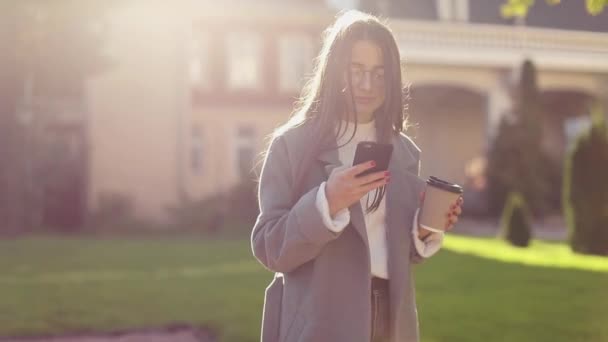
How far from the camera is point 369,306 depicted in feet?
8.49

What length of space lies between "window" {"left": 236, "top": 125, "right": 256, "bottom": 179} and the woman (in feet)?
66.3

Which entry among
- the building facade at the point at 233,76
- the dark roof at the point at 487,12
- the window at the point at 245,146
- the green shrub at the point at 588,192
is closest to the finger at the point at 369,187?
the green shrub at the point at 588,192

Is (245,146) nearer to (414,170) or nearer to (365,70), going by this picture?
(414,170)

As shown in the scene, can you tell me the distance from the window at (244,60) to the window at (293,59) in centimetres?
71

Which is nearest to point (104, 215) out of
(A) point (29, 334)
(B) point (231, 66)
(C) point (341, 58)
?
(B) point (231, 66)

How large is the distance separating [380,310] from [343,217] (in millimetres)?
416

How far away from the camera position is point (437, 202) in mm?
2645

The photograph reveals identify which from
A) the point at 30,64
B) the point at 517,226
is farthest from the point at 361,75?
the point at 30,64

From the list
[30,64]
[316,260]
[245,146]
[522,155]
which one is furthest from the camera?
[245,146]

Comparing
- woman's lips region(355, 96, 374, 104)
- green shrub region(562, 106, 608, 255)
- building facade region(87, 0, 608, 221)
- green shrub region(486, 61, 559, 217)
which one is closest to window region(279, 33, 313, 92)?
building facade region(87, 0, 608, 221)

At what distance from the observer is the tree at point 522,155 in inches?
893

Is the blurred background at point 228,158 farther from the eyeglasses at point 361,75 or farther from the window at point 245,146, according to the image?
the eyeglasses at point 361,75

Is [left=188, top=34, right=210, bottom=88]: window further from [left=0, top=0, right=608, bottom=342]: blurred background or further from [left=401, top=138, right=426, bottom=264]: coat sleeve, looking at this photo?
[left=401, top=138, right=426, bottom=264]: coat sleeve

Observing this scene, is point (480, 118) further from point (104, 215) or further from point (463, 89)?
point (104, 215)
